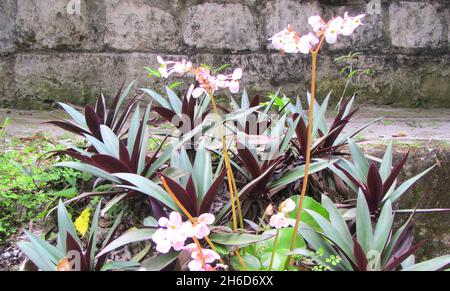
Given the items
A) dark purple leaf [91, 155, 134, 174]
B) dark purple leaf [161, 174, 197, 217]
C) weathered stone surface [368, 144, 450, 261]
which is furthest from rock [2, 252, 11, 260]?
weathered stone surface [368, 144, 450, 261]

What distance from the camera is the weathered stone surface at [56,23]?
10.3 ft

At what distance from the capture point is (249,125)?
Result: 2.04 metres

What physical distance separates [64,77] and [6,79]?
366 millimetres

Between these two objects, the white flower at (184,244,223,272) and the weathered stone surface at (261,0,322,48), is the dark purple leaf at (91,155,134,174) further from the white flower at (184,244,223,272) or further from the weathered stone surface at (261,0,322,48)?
the weathered stone surface at (261,0,322,48)

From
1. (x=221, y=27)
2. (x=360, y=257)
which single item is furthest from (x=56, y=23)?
(x=360, y=257)

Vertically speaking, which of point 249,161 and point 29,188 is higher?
point 249,161

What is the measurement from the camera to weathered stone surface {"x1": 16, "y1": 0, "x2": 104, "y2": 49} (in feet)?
10.3

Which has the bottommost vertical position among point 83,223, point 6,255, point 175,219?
point 6,255

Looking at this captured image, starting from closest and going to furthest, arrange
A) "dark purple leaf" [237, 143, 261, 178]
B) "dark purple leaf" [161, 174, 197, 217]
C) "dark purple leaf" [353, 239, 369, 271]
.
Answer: "dark purple leaf" [353, 239, 369, 271]
"dark purple leaf" [161, 174, 197, 217]
"dark purple leaf" [237, 143, 261, 178]

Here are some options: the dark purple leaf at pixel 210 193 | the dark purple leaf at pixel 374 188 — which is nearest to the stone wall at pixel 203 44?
the dark purple leaf at pixel 374 188

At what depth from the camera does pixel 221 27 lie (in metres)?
3.20

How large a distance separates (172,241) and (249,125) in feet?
3.33

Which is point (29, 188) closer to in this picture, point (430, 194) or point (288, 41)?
point (288, 41)

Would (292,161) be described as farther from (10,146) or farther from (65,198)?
(10,146)
